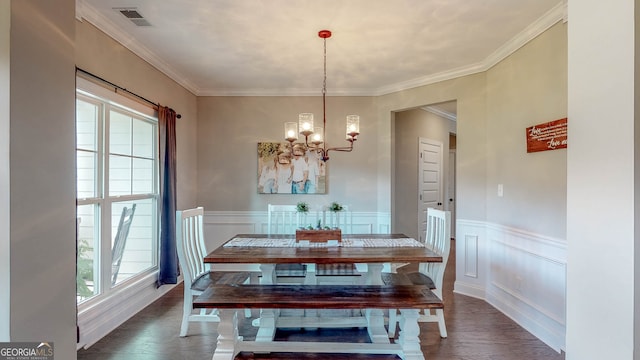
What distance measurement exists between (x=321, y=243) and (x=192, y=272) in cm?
113

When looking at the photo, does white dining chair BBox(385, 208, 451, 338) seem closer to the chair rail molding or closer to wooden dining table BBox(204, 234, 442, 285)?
wooden dining table BBox(204, 234, 442, 285)

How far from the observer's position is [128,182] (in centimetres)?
311

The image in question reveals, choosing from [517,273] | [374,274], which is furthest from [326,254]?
[517,273]

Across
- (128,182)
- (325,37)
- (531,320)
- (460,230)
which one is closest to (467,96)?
(460,230)

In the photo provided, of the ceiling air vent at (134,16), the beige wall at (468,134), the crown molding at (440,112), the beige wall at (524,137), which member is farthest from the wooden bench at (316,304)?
the crown molding at (440,112)

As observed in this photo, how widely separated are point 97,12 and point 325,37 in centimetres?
180

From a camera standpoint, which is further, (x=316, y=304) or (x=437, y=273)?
(x=437, y=273)

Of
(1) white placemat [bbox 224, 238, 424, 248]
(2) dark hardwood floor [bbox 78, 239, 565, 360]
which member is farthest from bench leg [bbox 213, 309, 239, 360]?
(1) white placemat [bbox 224, 238, 424, 248]

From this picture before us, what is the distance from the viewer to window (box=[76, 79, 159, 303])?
2.54 meters

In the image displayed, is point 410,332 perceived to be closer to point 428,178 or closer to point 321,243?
point 321,243

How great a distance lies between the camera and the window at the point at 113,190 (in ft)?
8.32

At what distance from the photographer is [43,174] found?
1.12 meters

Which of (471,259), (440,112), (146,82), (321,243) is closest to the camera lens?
(321,243)

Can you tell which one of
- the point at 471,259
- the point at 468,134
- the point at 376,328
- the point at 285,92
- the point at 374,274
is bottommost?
the point at 376,328
